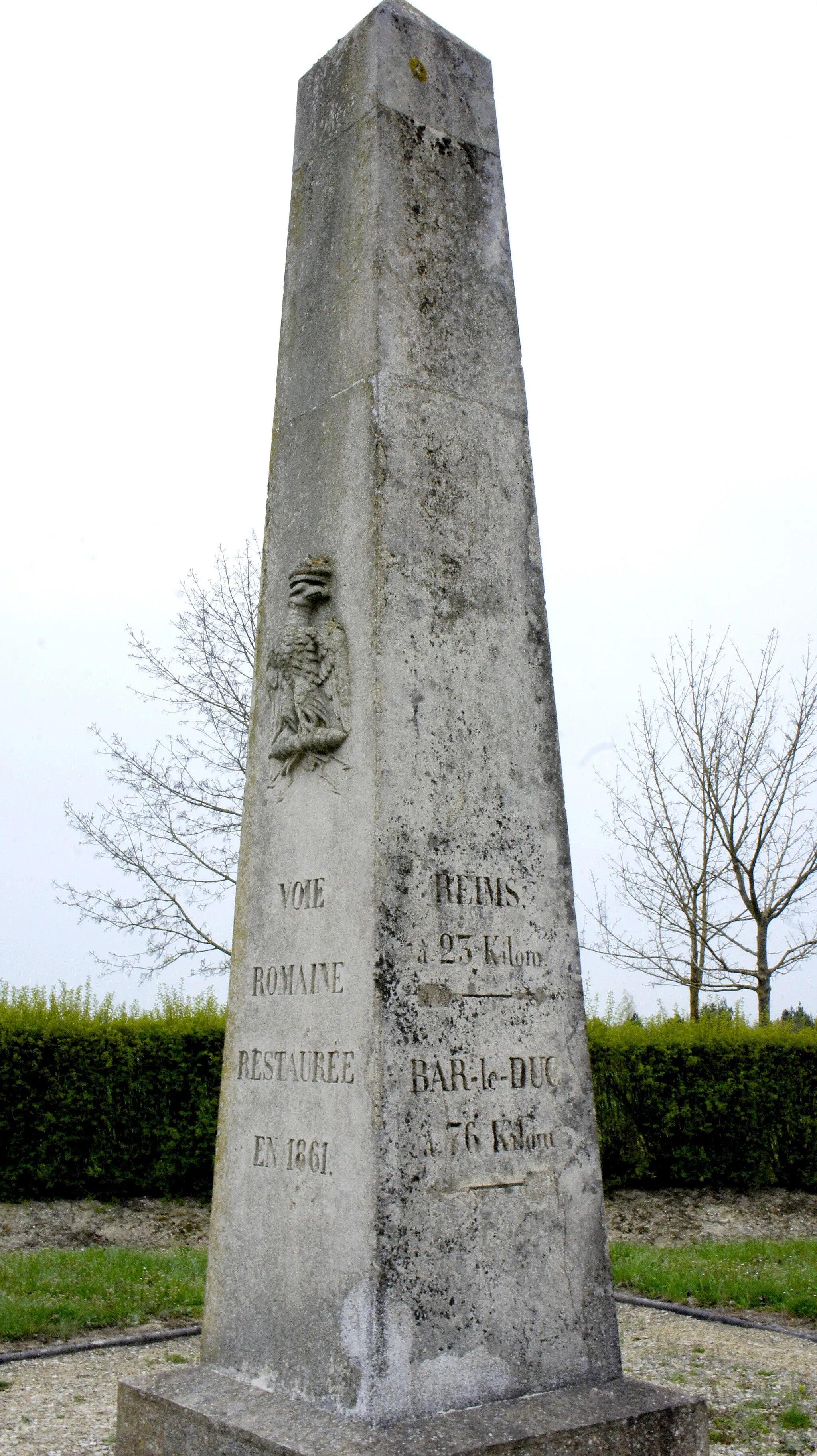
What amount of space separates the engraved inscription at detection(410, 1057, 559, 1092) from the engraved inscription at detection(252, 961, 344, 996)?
36 centimetres

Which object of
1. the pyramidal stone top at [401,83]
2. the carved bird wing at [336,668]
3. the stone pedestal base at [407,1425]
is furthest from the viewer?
the pyramidal stone top at [401,83]

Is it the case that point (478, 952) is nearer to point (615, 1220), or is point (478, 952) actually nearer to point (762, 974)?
→ point (615, 1220)

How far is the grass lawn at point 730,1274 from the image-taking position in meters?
8.56

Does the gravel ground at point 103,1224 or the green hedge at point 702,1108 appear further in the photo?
the green hedge at point 702,1108

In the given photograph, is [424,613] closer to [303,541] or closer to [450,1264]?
[303,541]

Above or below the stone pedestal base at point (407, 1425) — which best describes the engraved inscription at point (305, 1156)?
above

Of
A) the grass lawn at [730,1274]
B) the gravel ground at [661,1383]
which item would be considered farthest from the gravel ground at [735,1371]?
the grass lawn at [730,1274]

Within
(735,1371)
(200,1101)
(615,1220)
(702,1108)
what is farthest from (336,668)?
(702,1108)

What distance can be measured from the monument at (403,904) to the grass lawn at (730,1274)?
495 cm

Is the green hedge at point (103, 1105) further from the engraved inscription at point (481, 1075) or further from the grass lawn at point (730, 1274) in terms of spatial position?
the engraved inscription at point (481, 1075)

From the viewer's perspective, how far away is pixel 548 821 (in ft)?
14.8

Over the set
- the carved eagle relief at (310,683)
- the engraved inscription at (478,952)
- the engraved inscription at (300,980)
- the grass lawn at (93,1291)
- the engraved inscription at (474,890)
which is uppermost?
the carved eagle relief at (310,683)

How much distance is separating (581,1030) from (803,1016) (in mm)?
16859

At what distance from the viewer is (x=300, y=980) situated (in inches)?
166
